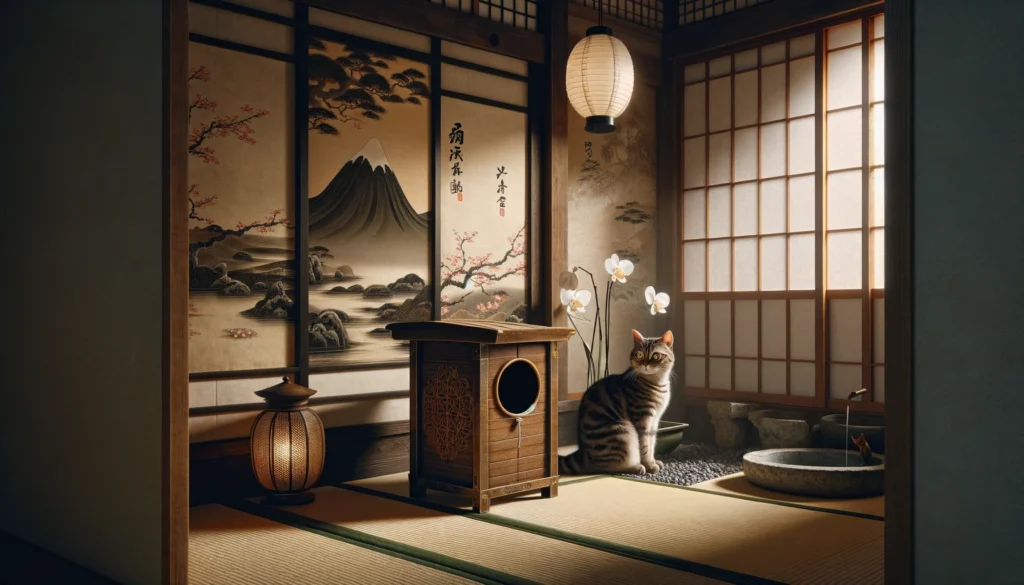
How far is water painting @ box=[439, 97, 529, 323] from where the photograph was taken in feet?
16.6

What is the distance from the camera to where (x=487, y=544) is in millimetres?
3258

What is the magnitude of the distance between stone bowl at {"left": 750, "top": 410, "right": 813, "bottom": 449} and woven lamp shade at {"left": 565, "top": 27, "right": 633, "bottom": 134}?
219cm

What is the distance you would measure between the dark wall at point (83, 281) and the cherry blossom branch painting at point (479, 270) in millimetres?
2318

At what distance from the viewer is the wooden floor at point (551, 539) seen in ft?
9.45

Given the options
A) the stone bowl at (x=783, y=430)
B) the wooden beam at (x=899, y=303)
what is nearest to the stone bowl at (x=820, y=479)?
the stone bowl at (x=783, y=430)

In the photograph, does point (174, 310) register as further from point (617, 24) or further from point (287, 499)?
point (617, 24)

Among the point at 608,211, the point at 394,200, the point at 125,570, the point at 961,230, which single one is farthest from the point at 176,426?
the point at 608,211

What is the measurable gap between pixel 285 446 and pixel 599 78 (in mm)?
2494

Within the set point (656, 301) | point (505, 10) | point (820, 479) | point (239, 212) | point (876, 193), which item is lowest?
point (820, 479)

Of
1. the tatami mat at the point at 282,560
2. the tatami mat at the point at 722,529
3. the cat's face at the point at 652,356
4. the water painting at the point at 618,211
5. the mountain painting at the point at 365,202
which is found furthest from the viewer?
the water painting at the point at 618,211

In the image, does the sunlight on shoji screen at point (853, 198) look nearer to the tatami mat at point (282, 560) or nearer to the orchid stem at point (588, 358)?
the orchid stem at point (588, 358)

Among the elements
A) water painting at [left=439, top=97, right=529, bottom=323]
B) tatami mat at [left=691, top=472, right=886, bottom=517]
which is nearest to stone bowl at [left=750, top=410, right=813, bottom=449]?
tatami mat at [left=691, top=472, right=886, bottom=517]

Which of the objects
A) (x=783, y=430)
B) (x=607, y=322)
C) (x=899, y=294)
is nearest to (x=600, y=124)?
(x=607, y=322)

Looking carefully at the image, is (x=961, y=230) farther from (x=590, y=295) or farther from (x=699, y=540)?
(x=590, y=295)
